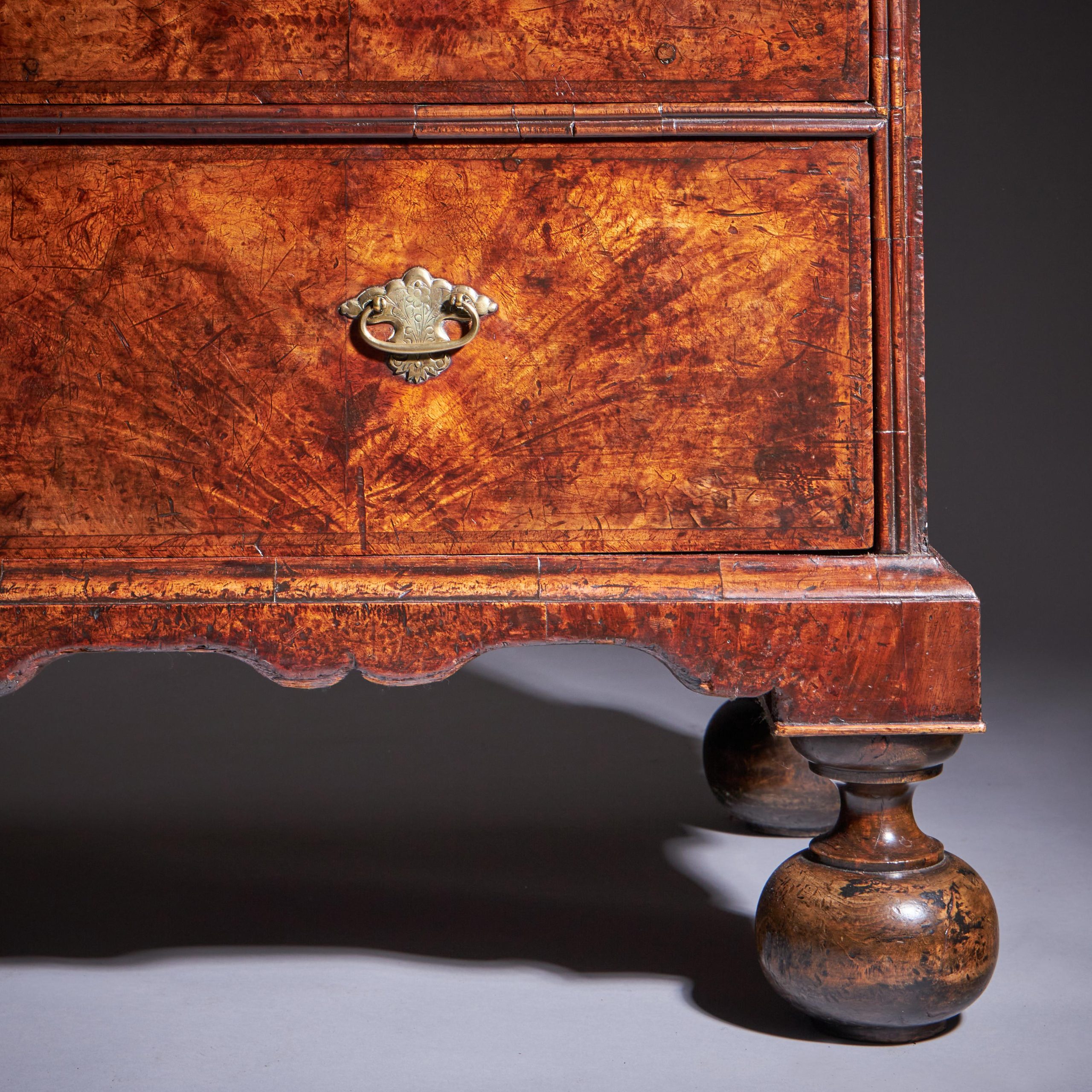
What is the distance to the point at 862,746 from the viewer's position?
133 cm

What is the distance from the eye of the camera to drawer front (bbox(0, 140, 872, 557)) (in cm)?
130

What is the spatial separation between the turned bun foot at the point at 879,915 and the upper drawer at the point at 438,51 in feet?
1.92

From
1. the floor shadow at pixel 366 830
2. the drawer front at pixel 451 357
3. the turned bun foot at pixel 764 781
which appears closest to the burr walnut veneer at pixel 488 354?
the drawer front at pixel 451 357

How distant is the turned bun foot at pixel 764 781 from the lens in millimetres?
1932

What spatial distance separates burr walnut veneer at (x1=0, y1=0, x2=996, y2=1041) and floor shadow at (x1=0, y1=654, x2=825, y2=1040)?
411 mm

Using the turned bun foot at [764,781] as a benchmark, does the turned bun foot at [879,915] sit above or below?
below

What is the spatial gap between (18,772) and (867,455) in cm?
155

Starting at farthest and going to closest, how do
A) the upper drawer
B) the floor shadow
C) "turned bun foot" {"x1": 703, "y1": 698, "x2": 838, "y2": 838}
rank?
"turned bun foot" {"x1": 703, "y1": 698, "x2": 838, "y2": 838}
the floor shadow
the upper drawer

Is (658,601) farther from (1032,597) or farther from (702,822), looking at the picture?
(1032,597)

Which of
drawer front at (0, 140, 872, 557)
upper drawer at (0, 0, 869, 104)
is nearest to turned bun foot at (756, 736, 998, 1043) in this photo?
drawer front at (0, 140, 872, 557)

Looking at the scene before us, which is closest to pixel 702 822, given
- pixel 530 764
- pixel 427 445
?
pixel 530 764

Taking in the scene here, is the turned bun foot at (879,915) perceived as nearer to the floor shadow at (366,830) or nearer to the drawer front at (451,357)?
the floor shadow at (366,830)

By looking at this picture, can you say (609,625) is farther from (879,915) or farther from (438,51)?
(438,51)

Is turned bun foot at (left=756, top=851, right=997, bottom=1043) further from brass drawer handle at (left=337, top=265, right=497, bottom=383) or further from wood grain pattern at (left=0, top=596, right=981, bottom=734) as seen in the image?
brass drawer handle at (left=337, top=265, right=497, bottom=383)
